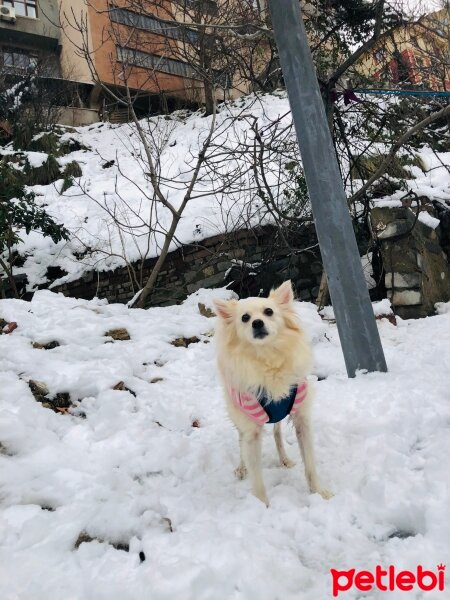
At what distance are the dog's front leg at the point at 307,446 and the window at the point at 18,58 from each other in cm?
2288

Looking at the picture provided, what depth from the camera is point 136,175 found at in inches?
578

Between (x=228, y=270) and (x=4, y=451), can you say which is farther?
(x=228, y=270)

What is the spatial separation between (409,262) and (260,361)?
5.36 meters

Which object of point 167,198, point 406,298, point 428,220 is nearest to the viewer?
point 406,298

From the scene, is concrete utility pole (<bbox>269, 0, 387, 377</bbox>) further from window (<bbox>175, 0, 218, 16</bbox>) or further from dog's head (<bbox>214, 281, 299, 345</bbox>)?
window (<bbox>175, 0, 218, 16</bbox>)

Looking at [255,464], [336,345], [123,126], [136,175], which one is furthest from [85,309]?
[123,126]

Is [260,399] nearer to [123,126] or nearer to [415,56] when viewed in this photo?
[415,56]

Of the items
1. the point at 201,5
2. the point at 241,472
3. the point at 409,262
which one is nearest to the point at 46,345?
the point at 241,472

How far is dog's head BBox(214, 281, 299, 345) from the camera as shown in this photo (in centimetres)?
262

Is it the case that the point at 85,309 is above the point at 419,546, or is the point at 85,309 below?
above

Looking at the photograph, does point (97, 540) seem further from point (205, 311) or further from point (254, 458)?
point (205, 311)

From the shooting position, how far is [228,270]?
891cm

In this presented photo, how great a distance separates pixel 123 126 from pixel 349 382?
58.3ft

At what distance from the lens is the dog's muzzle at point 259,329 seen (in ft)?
8.58
